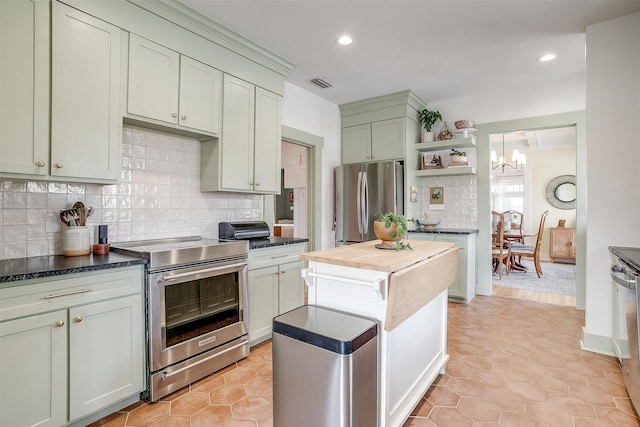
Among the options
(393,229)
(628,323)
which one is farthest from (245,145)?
(628,323)

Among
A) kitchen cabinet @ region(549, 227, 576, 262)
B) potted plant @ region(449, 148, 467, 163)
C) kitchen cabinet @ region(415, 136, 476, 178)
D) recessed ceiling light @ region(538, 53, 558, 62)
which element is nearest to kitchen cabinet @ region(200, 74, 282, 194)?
kitchen cabinet @ region(415, 136, 476, 178)

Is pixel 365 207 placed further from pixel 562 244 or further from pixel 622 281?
pixel 562 244

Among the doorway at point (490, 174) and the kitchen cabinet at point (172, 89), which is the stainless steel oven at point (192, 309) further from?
the doorway at point (490, 174)

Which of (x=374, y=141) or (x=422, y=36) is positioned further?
(x=374, y=141)

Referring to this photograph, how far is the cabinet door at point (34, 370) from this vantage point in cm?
146

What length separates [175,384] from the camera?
2.07 m

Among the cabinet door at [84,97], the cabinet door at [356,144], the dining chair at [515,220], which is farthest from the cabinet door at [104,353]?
the dining chair at [515,220]

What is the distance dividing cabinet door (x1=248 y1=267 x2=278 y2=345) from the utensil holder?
3.72 ft

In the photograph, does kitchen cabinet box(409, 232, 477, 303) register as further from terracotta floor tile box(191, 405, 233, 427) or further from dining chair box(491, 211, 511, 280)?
terracotta floor tile box(191, 405, 233, 427)

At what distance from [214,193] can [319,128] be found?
187 cm

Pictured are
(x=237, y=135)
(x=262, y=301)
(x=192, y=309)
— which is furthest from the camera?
(x=237, y=135)

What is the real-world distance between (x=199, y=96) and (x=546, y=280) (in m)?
5.73

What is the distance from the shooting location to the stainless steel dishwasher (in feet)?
5.63

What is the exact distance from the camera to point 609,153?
260 centimetres
